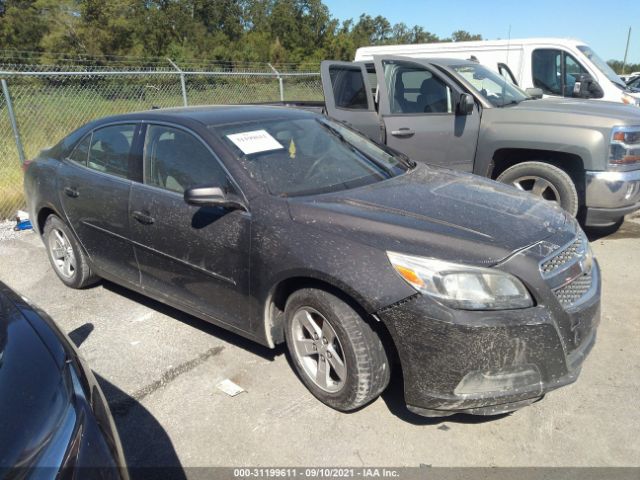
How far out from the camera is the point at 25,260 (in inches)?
214

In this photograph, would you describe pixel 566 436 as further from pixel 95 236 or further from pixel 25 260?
pixel 25 260

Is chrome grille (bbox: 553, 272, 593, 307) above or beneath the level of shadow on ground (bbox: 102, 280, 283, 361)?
above

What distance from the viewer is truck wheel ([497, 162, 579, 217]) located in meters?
5.27

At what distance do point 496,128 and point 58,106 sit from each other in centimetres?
793

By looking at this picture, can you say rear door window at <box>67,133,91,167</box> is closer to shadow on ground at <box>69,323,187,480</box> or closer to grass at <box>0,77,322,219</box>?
shadow on ground at <box>69,323,187,480</box>

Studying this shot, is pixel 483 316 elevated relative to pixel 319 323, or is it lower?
elevated

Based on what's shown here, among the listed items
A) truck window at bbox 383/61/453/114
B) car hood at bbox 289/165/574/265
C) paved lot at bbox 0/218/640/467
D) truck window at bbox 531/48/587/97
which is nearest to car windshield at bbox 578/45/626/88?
truck window at bbox 531/48/587/97

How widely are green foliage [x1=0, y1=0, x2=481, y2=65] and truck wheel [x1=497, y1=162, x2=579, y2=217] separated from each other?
20949 mm

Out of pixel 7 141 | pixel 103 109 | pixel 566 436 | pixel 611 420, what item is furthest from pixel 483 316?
pixel 103 109

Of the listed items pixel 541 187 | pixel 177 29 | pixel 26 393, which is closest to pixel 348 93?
pixel 541 187

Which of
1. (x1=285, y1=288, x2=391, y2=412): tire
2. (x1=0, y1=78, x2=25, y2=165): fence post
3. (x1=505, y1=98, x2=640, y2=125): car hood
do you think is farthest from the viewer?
(x1=0, y1=78, x2=25, y2=165): fence post

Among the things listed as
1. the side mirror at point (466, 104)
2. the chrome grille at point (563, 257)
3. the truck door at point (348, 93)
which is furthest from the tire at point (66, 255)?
the side mirror at point (466, 104)

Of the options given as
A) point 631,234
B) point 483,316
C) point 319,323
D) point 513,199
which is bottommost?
point 631,234

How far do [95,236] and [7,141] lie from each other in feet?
20.5
